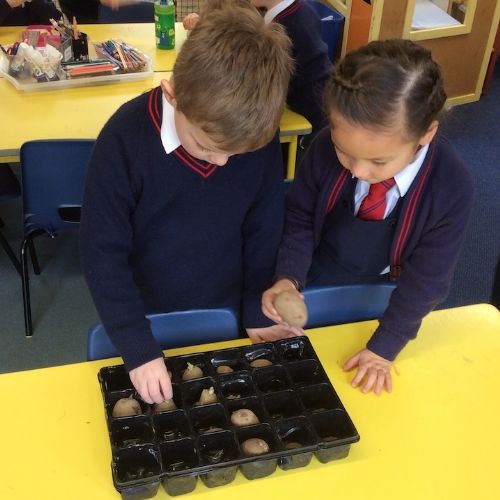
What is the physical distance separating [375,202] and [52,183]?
953 millimetres

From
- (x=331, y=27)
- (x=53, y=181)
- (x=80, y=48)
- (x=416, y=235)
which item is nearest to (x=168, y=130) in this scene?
(x=416, y=235)

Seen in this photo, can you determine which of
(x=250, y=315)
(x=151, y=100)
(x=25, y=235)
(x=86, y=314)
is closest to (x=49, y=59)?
(x=25, y=235)

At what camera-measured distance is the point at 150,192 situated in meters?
1.00

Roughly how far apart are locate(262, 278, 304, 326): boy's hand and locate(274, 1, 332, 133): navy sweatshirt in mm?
939

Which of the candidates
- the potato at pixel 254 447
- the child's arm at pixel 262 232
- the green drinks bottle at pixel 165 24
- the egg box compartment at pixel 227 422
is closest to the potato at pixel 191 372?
the egg box compartment at pixel 227 422

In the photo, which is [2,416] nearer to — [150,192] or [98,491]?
[98,491]

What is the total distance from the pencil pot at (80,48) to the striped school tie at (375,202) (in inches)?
51.4

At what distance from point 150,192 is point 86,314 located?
1.13 meters

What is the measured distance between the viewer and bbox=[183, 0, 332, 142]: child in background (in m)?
1.90

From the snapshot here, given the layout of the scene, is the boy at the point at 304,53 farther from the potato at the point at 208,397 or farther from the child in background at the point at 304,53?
the potato at the point at 208,397

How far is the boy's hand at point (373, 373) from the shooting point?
95 cm

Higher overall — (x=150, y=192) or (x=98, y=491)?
(x=150, y=192)

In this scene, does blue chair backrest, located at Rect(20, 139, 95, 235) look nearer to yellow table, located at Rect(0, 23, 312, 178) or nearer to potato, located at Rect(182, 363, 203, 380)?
yellow table, located at Rect(0, 23, 312, 178)

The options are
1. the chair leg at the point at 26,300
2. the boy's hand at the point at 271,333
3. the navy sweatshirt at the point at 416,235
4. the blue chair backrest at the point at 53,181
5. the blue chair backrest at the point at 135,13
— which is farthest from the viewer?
the blue chair backrest at the point at 135,13
